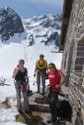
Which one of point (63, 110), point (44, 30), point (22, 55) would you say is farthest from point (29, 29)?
point (63, 110)

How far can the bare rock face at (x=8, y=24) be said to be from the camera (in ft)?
459

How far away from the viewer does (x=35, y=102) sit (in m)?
8.64

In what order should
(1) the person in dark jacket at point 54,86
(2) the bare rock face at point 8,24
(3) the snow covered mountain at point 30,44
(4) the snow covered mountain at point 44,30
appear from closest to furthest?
(1) the person in dark jacket at point 54,86, (3) the snow covered mountain at point 30,44, (4) the snow covered mountain at point 44,30, (2) the bare rock face at point 8,24

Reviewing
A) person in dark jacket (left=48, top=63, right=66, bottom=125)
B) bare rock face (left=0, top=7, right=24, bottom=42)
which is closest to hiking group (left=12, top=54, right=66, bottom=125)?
person in dark jacket (left=48, top=63, right=66, bottom=125)

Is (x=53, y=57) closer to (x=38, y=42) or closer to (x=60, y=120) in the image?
(x=38, y=42)

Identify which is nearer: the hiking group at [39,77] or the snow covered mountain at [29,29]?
the hiking group at [39,77]

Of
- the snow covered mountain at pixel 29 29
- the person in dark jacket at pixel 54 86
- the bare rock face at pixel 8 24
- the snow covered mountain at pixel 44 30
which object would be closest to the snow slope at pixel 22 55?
the snow covered mountain at pixel 44 30

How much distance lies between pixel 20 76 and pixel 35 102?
50.8 inches

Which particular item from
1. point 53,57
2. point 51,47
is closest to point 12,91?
point 53,57

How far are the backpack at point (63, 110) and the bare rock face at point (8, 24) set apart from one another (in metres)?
128

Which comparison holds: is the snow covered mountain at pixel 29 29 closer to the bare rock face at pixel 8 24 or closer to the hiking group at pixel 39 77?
the bare rock face at pixel 8 24

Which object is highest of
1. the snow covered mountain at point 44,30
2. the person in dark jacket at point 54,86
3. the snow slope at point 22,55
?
the snow covered mountain at point 44,30

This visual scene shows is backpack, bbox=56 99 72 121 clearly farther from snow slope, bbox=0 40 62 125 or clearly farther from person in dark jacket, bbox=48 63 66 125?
snow slope, bbox=0 40 62 125

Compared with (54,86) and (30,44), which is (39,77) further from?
(30,44)
